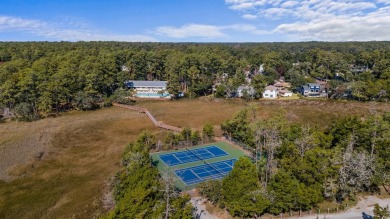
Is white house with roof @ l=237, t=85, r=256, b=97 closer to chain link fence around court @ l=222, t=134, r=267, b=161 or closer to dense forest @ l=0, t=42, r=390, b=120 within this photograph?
dense forest @ l=0, t=42, r=390, b=120

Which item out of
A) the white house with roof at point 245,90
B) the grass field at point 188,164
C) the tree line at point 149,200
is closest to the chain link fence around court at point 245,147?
the grass field at point 188,164

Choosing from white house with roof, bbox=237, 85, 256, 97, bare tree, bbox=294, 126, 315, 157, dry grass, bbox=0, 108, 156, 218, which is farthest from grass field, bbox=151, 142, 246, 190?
white house with roof, bbox=237, 85, 256, 97

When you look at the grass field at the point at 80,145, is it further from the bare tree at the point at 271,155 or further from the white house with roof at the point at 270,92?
the bare tree at the point at 271,155

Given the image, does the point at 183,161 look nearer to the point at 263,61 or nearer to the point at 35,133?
the point at 35,133

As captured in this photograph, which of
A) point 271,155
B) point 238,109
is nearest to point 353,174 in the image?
point 271,155

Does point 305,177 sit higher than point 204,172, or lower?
higher

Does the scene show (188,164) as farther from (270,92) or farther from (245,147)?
(270,92)

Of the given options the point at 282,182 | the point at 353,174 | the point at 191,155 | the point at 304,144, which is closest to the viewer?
the point at 282,182
